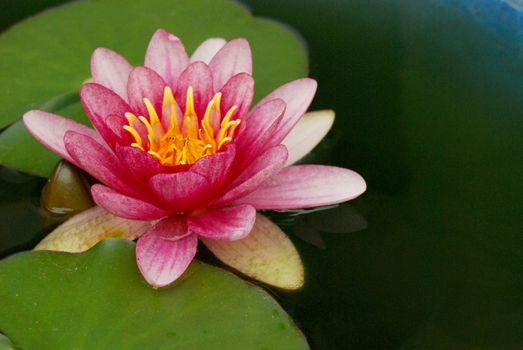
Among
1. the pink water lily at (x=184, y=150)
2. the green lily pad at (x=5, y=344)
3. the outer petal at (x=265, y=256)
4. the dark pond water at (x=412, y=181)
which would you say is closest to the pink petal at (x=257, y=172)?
the pink water lily at (x=184, y=150)

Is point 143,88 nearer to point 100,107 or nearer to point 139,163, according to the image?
point 100,107

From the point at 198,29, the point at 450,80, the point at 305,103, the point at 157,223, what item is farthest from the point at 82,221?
the point at 450,80

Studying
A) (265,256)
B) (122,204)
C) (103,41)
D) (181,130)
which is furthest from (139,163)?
(103,41)

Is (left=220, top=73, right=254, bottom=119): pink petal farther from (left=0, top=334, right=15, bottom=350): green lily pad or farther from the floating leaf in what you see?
(left=0, top=334, right=15, bottom=350): green lily pad

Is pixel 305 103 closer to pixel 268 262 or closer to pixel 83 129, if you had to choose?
pixel 268 262

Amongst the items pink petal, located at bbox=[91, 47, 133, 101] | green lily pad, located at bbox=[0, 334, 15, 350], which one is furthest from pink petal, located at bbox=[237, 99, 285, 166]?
green lily pad, located at bbox=[0, 334, 15, 350]

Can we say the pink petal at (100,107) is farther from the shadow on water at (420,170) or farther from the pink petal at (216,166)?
the shadow on water at (420,170)
